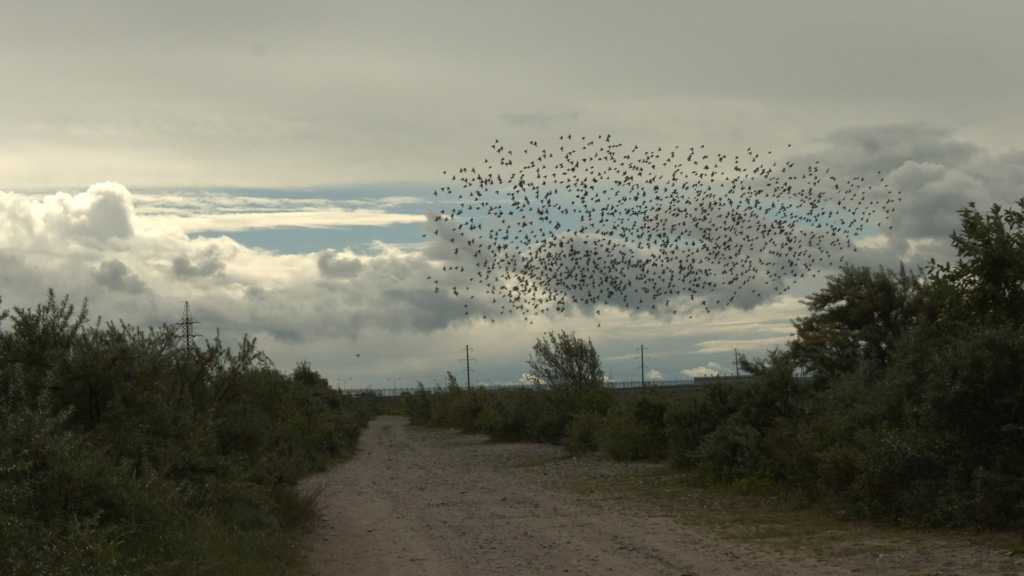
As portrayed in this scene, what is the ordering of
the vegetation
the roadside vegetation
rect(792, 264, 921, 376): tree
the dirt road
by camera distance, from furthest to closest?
rect(792, 264, 921, 376): tree
the roadside vegetation
the dirt road
the vegetation

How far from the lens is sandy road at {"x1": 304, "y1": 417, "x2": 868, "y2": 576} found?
44.3 feet

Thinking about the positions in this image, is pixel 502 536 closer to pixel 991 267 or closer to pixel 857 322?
pixel 991 267

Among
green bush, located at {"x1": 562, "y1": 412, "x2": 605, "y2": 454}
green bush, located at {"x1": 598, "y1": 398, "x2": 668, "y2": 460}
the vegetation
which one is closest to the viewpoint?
the vegetation

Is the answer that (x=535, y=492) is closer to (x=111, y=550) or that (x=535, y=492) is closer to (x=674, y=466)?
(x=674, y=466)

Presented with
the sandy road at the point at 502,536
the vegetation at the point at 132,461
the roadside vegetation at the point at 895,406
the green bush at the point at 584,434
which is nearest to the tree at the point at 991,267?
the roadside vegetation at the point at 895,406

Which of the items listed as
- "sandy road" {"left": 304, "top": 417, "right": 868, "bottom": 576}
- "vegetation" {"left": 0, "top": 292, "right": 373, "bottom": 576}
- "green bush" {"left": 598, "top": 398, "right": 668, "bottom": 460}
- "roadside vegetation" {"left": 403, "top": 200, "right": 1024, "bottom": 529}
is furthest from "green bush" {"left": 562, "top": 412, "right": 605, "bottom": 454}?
"vegetation" {"left": 0, "top": 292, "right": 373, "bottom": 576}

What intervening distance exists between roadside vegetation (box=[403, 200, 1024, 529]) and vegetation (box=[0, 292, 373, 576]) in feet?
32.5

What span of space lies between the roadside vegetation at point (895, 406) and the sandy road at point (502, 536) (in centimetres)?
350

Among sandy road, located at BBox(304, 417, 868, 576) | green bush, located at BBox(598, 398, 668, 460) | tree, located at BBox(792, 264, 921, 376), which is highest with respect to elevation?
tree, located at BBox(792, 264, 921, 376)

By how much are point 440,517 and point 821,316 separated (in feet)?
50.9

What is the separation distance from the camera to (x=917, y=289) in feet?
94.1

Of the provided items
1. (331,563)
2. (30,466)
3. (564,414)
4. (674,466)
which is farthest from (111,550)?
(564,414)

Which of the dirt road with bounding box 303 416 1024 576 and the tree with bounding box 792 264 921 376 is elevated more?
the tree with bounding box 792 264 921 376

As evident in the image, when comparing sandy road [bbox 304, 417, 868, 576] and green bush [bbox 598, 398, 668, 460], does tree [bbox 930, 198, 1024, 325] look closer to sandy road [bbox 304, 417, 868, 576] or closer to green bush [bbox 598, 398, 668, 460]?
sandy road [bbox 304, 417, 868, 576]
